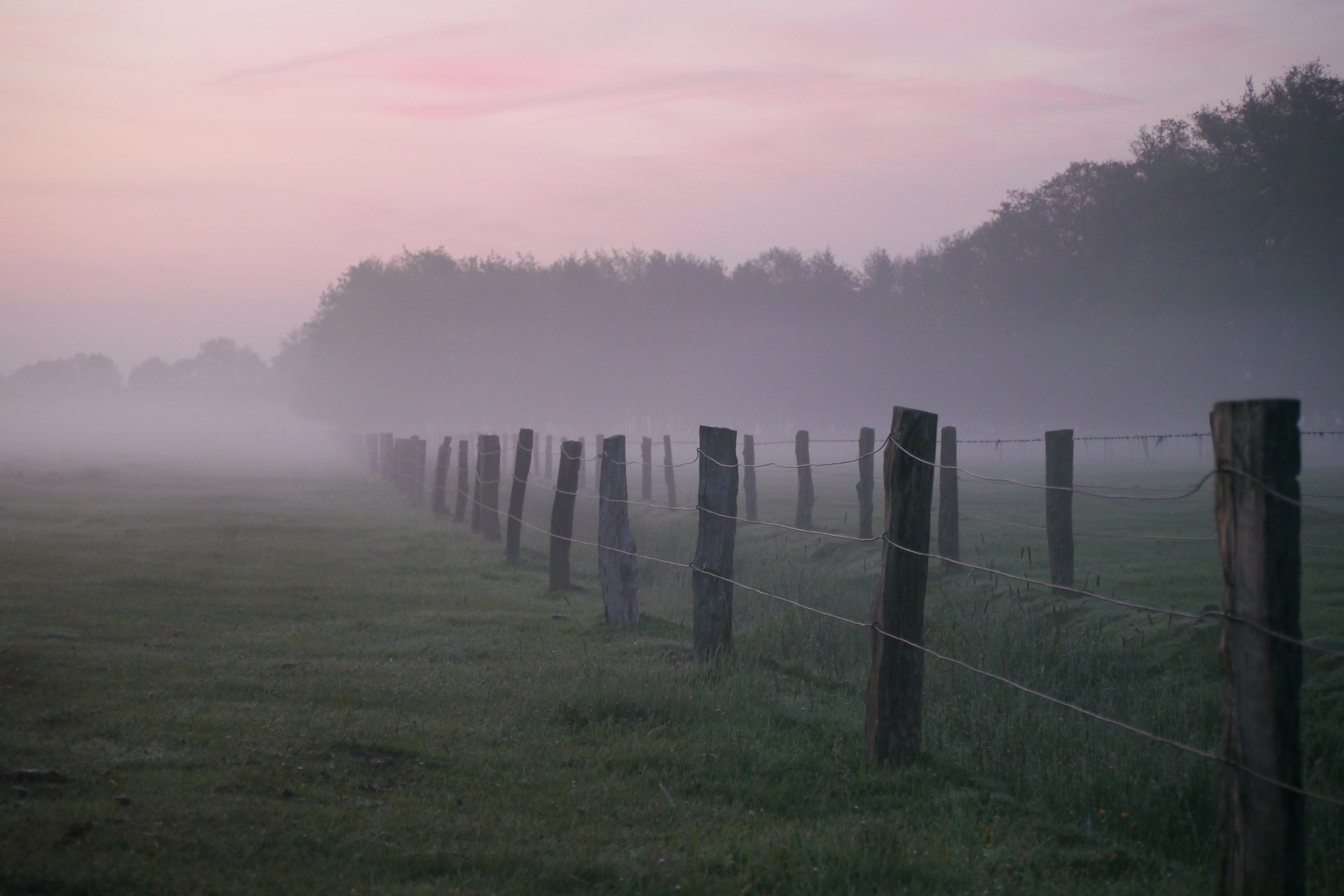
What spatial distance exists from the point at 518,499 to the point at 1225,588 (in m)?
12.6

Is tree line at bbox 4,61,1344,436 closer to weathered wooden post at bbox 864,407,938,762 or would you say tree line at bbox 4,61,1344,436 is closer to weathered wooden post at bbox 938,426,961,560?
weathered wooden post at bbox 938,426,961,560

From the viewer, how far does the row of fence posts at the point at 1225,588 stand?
3660 mm

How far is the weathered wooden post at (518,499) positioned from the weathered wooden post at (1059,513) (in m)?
7.36

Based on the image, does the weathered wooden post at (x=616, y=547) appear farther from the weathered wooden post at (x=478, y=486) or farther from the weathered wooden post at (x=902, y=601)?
the weathered wooden post at (x=478, y=486)

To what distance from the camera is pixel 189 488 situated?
102 ft

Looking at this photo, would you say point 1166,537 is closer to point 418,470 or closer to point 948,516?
point 948,516

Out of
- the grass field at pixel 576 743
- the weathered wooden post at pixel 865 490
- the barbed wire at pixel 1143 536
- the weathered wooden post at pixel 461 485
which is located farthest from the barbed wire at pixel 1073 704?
the weathered wooden post at pixel 461 485

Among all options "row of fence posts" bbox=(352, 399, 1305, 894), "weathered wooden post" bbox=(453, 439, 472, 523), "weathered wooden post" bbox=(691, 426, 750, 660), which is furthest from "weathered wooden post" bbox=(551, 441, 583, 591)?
"weathered wooden post" bbox=(453, 439, 472, 523)

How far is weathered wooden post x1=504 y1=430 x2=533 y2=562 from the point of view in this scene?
1518 centimetres

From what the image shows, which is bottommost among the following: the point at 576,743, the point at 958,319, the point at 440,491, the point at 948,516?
the point at 576,743

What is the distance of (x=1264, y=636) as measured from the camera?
3.68m

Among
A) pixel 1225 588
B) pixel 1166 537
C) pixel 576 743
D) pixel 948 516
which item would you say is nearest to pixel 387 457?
pixel 948 516

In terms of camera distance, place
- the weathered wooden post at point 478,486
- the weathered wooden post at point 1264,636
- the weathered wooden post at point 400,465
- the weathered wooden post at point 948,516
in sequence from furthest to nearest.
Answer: the weathered wooden post at point 400,465 → the weathered wooden post at point 478,486 → the weathered wooden post at point 948,516 → the weathered wooden post at point 1264,636

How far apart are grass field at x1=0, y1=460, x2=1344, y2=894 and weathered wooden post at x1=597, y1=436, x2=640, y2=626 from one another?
0.28 metres
